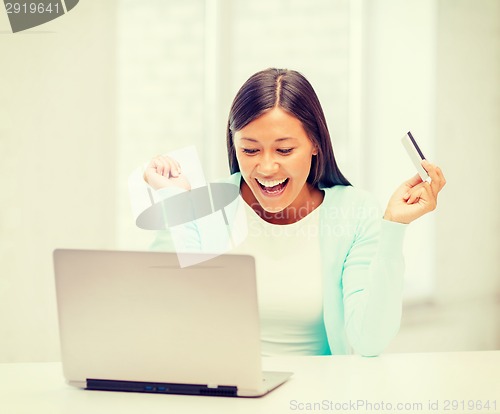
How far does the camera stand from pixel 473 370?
138cm

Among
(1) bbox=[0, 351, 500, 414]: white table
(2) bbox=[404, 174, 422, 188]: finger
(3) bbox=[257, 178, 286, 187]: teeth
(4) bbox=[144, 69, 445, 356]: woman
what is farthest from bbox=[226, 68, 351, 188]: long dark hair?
(1) bbox=[0, 351, 500, 414]: white table

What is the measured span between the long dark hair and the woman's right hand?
0.50 ft

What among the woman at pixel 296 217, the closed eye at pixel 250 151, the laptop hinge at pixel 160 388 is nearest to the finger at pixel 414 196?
the woman at pixel 296 217

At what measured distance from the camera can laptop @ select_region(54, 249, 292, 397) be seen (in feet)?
3.79

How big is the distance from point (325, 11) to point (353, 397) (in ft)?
7.62

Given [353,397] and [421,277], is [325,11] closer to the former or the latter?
[421,277]

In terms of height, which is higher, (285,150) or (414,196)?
(285,150)

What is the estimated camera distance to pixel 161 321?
1.18 meters

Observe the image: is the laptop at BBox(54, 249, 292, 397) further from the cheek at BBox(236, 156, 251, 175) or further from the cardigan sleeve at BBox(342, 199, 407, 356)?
the cheek at BBox(236, 156, 251, 175)

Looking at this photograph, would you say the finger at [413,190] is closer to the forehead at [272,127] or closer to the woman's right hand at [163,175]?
the forehead at [272,127]

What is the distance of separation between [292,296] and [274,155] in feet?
1.15

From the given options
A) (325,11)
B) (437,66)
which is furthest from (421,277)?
(325,11)

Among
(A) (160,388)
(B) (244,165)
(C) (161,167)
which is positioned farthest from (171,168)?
(A) (160,388)

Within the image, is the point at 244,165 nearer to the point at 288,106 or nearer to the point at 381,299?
the point at 288,106
